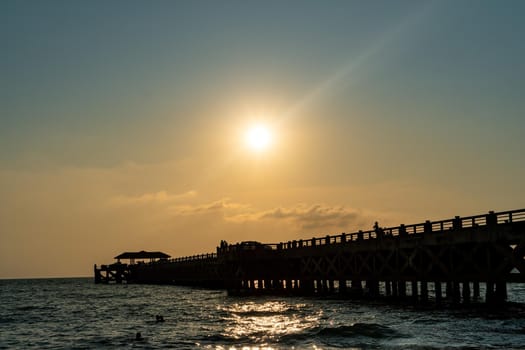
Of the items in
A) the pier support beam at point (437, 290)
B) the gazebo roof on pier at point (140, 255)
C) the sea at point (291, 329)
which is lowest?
the sea at point (291, 329)

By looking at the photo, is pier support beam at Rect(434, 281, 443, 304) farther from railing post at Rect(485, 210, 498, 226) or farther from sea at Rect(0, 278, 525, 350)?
railing post at Rect(485, 210, 498, 226)

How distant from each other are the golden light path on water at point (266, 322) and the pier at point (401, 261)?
6.82 m

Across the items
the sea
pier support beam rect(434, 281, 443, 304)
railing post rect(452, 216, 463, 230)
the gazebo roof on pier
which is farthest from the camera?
the gazebo roof on pier

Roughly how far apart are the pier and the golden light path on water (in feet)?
22.4

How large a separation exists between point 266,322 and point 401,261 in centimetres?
1378

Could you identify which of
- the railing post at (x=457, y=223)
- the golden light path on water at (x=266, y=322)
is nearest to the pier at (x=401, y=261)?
the railing post at (x=457, y=223)

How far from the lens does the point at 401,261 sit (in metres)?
43.6

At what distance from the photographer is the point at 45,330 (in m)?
36.4

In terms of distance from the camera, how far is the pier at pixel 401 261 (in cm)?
3341

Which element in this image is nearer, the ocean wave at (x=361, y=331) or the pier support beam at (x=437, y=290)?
the ocean wave at (x=361, y=331)

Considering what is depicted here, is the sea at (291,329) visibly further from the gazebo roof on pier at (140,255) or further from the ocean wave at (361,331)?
the gazebo roof on pier at (140,255)

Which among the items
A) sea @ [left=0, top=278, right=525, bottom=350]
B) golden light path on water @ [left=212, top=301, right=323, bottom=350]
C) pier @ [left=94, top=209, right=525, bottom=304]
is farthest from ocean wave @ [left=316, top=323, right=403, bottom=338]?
pier @ [left=94, top=209, right=525, bottom=304]

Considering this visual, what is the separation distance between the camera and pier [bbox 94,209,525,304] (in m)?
33.4

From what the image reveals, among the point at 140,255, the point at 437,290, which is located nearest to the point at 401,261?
the point at 437,290
